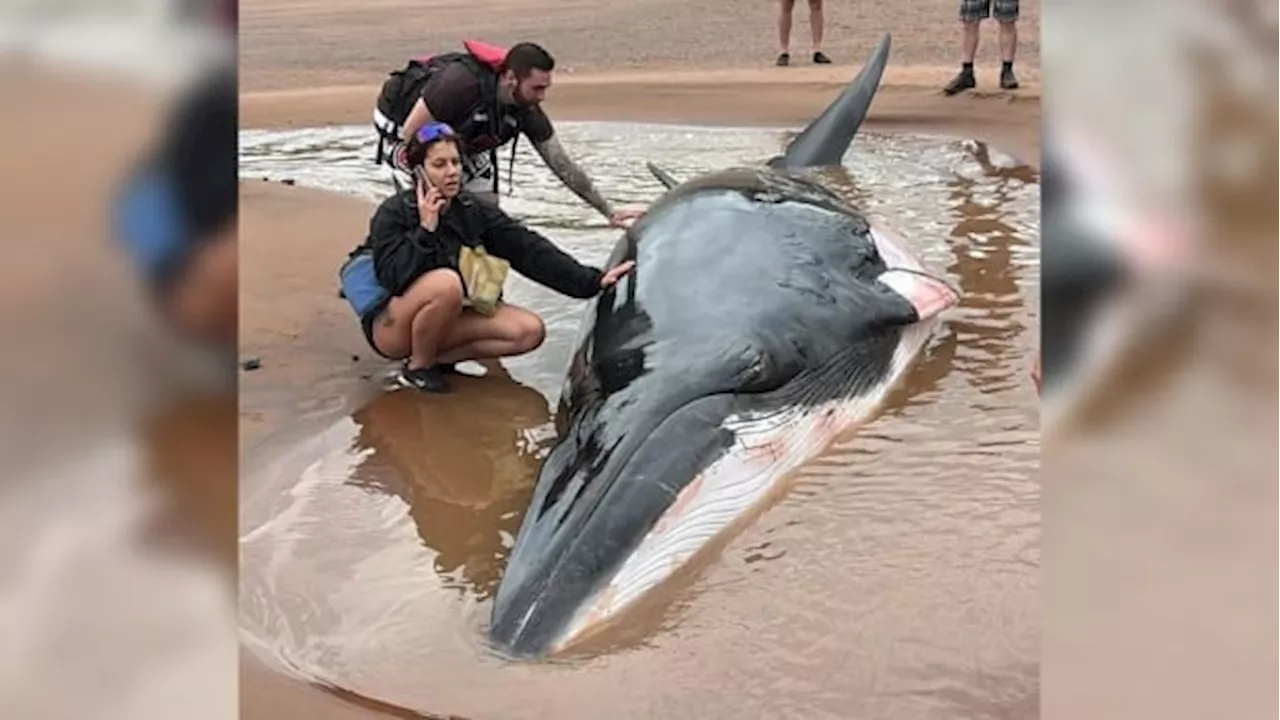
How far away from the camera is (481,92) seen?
375 centimetres

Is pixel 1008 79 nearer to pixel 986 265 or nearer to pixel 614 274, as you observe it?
pixel 986 265

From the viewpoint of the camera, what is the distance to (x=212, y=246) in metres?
3.02

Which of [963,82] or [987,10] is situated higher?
[987,10]

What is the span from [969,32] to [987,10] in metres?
0.13

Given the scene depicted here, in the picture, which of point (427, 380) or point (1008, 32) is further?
point (1008, 32)

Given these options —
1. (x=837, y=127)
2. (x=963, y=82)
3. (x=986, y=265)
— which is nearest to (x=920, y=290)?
(x=986, y=265)

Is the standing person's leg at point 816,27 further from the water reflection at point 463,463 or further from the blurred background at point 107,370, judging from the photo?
the blurred background at point 107,370

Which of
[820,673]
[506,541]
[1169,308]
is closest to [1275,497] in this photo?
[1169,308]

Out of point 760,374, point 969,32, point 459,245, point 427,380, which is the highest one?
point 969,32

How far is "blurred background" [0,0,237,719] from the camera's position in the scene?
2785 mm

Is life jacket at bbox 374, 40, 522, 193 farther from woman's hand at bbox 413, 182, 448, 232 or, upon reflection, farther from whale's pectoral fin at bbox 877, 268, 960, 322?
whale's pectoral fin at bbox 877, 268, 960, 322

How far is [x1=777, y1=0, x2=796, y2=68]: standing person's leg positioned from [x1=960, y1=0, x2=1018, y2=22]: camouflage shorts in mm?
535

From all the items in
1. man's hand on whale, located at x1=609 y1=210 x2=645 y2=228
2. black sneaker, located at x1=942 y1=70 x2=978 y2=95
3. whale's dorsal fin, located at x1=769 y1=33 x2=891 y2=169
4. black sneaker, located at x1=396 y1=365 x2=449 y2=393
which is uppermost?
black sneaker, located at x1=942 y1=70 x2=978 y2=95

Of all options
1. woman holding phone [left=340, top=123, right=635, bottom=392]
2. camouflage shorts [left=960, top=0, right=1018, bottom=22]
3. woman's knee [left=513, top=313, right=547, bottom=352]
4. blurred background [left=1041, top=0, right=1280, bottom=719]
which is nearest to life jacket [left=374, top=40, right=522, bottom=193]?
woman holding phone [left=340, top=123, right=635, bottom=392]
